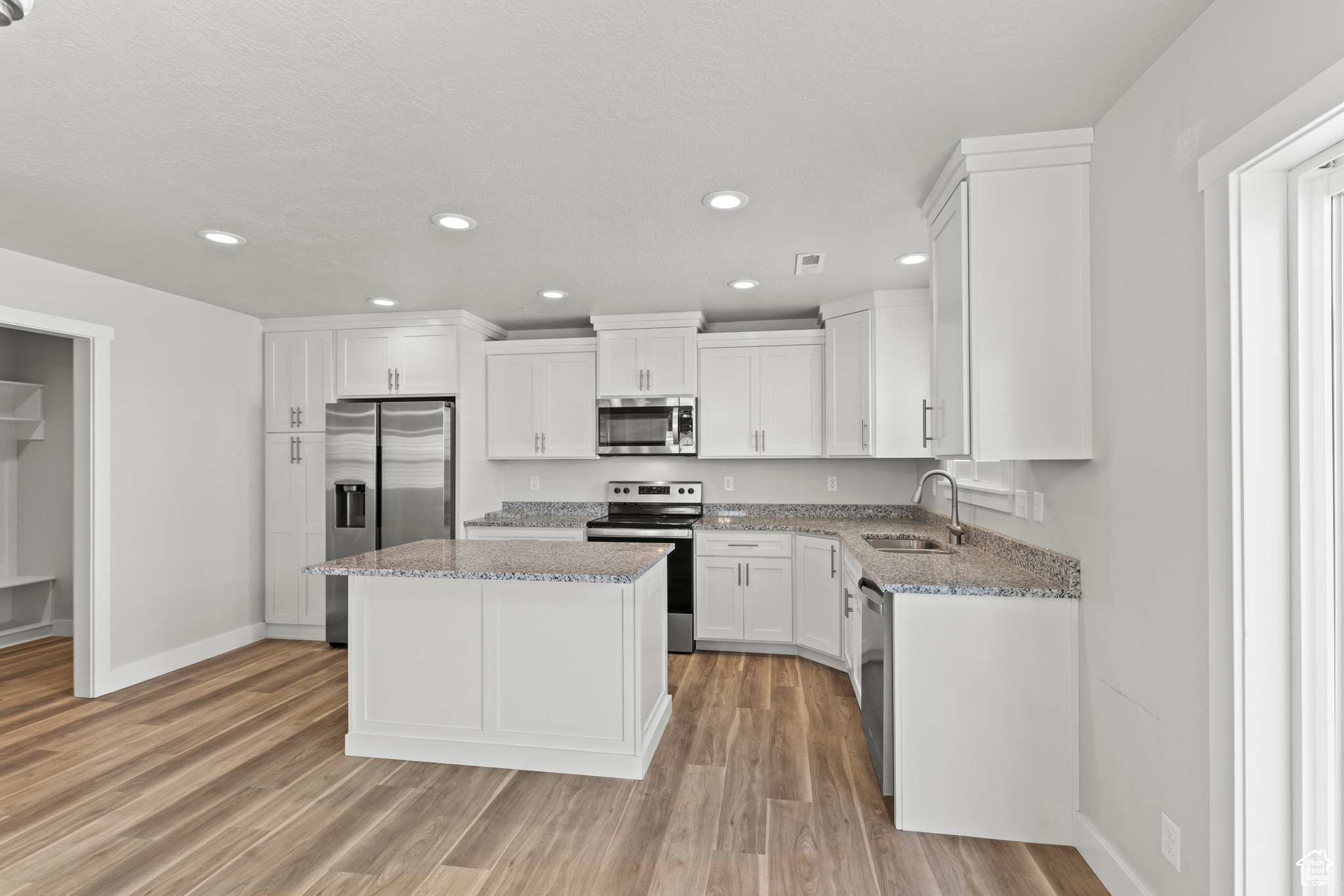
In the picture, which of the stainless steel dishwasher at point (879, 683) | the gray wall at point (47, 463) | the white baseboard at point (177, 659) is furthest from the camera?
the gray wall at point (47, 463)

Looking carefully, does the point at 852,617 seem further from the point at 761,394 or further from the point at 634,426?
the point at 634,426

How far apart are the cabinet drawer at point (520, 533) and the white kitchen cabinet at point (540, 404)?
59cm

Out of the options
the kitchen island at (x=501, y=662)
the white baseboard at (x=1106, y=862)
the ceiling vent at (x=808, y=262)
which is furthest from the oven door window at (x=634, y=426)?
the white baseboard at (x=1106, y=862)

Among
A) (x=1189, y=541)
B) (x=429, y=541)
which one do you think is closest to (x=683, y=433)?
(x=429, y=541)

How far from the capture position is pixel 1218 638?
1.46 metres

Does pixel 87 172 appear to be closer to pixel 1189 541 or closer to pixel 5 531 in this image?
pixel 1189 541

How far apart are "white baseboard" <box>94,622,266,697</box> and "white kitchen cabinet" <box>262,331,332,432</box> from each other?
1.49 metres

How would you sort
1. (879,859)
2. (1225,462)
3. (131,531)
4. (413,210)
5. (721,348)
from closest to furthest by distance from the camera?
(1225,462), (879,859), (413,210), (131,531), (721,348)

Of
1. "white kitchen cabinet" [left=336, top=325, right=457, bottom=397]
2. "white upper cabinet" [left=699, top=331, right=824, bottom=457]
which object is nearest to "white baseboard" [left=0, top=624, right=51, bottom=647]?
"white kitchen cabinet" [left=336, top=325, right=457, bottom=397]

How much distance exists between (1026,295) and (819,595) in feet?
8.07

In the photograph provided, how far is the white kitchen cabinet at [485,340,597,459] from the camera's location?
4777 mm

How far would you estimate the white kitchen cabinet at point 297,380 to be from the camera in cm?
473

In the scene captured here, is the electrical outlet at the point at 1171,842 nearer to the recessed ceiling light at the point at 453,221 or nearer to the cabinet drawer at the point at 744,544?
the cabinet drawer at the point at 744,544

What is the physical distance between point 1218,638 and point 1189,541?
0.77ft
